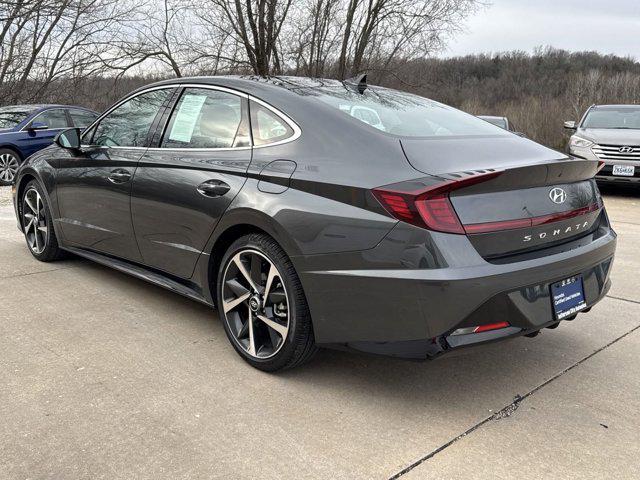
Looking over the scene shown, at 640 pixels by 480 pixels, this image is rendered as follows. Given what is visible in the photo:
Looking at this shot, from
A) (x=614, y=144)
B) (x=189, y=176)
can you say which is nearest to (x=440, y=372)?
(x=189, y=176)

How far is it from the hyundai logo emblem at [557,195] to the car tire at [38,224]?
3938mm

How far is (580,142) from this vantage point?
10.3 metres

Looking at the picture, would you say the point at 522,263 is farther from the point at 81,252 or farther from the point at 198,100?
the point at 81,252

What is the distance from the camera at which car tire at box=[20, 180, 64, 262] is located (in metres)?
4.91

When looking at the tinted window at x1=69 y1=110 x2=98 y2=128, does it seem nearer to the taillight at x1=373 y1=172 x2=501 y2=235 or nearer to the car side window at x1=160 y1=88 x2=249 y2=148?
the car side window at x1=160 y1=88 x2=249 y2=148

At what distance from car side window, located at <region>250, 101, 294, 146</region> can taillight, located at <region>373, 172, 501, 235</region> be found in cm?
82

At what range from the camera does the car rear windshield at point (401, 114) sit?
296cm

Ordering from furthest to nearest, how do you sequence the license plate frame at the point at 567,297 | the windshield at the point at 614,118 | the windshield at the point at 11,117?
the windshield at the point at 11,117 → the windshield at the point at 614,118 → the license plate frame at the point at 567,297

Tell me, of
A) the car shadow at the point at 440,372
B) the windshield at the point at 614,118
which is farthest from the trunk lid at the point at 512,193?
the windshield at the point at 614,118

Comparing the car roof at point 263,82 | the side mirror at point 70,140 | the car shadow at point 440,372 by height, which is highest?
the car roof at point 263,82

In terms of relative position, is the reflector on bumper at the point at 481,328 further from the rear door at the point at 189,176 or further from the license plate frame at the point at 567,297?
the rear door at the point at 189,176

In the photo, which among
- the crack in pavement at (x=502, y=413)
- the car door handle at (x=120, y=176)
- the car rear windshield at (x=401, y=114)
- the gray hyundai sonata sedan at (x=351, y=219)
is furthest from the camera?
the car door handle at (x=120, y=176)

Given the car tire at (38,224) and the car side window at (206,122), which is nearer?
the car side window at (206,122)

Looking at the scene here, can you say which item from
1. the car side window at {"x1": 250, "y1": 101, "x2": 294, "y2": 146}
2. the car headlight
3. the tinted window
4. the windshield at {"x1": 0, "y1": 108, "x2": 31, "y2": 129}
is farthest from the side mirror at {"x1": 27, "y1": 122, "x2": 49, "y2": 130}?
the car headlight
